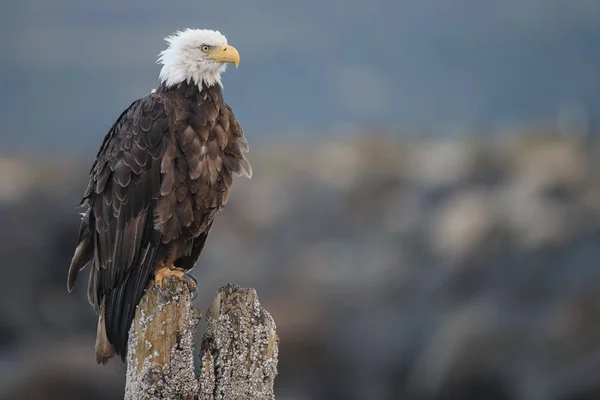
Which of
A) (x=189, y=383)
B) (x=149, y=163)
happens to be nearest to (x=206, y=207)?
(x=149, y=163)

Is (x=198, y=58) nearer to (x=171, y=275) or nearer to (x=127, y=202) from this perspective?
(x=127, y=202)

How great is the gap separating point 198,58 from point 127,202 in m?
0.80

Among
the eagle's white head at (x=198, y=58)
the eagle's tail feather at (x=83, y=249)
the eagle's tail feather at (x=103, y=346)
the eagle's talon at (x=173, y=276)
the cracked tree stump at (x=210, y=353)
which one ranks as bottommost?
the cracked tree stump at (x=210, y=353)

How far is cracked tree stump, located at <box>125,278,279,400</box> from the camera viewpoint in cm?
327

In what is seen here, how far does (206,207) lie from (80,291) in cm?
510

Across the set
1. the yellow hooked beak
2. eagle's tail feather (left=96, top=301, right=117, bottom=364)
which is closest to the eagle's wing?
eagle's tail feather (left=96, top=301, right=117, bottom=364)

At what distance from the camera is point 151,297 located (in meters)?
3.50

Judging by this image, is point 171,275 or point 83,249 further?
point 83,249

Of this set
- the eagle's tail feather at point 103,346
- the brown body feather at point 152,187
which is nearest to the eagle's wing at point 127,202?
the brown body feather at point 152,187

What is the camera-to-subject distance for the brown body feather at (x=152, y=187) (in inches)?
158

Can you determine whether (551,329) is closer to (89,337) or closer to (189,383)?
(89,337)

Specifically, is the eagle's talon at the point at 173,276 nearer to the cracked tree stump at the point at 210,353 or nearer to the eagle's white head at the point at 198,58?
the cracked tree stump at the point at 210,353

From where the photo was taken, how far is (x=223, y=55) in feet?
14.1

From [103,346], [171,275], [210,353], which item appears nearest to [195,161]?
[171,275]
